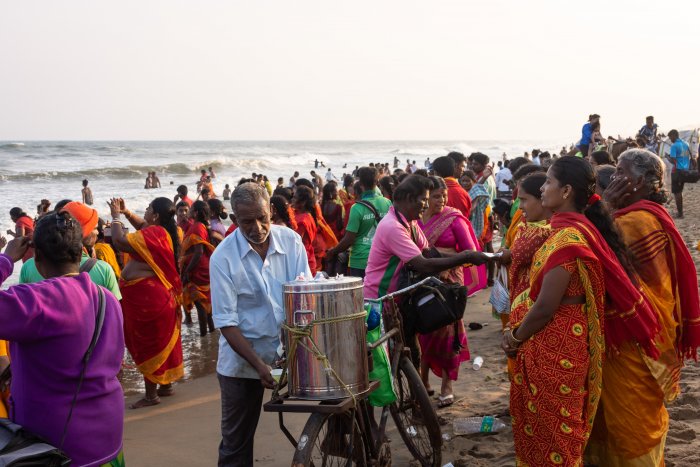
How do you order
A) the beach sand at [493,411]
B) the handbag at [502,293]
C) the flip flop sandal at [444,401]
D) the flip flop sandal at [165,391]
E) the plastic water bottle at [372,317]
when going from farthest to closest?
1. the flip flop sandal at [165,391]
2. the flip flop sandal at [444,401]
3. the handbag at [502,293]
4. the beach sand at [493,411]
5. the plastic water bottle at [372,317]

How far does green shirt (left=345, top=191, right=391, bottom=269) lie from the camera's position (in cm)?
812

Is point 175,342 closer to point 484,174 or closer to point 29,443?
point 29,443

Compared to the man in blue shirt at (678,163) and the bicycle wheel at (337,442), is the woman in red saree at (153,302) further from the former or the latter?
the man in blue shirt at (678,163)

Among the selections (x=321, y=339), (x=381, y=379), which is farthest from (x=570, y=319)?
(x=321, y=339)

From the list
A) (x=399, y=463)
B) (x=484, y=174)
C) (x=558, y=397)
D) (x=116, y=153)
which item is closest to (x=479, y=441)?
(x=399, y=463)

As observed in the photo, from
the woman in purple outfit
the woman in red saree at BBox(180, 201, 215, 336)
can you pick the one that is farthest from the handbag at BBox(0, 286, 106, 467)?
the woman in red saree at BBox(180, 201, 215, 336)

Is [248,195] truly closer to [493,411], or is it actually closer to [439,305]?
[439,305]

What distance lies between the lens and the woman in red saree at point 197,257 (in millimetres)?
9203

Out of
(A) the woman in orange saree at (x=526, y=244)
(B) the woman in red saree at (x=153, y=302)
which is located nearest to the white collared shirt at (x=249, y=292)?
(A) the woman in orange saree at (x=526, y=244)

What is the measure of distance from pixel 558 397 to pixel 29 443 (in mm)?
2421

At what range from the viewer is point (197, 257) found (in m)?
Result: 9.20

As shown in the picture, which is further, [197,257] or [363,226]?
[197,257]

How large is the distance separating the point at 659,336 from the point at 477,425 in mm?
1653

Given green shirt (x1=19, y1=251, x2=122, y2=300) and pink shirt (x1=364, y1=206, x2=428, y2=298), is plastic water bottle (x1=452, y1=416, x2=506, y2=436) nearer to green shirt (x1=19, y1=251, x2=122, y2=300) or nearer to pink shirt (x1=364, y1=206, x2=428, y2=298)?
pink shirt (x1=364, y1=206, x2=428, y2=298)
